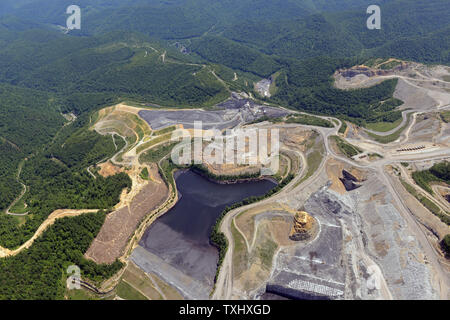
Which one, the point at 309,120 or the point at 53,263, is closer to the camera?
the point at 53,263

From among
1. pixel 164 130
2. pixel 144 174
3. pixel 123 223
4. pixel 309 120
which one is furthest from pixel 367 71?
pixel 123 223

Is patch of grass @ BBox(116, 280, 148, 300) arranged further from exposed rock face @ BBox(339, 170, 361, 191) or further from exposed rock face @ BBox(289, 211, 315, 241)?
exposed rock face @ BBox(339, 170, 361, 191)

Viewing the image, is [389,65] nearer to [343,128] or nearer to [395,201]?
[343,128]

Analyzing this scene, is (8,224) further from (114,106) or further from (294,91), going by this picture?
(294,91)

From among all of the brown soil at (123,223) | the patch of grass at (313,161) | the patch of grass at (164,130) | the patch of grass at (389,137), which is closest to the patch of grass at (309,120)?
the patch of grass at (389,137)

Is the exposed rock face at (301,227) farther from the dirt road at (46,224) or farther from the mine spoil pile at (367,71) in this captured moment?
the mine spoil pile at (367,71)
